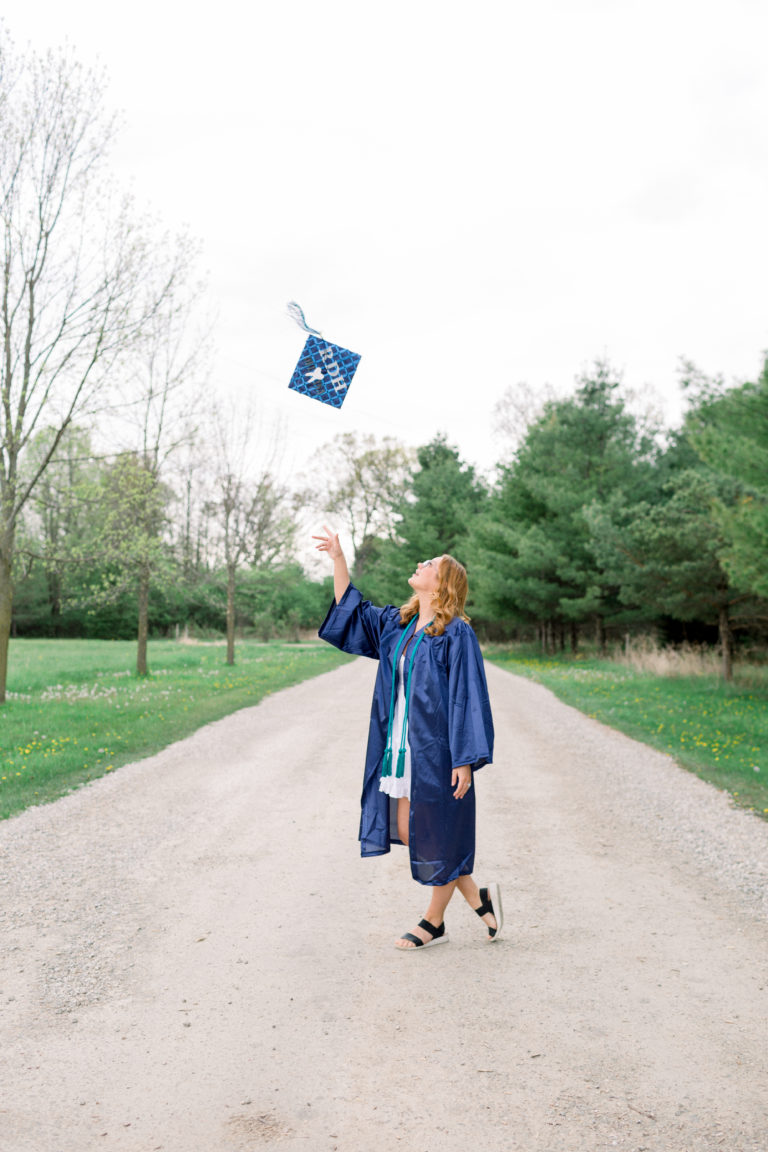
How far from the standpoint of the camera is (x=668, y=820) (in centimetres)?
705

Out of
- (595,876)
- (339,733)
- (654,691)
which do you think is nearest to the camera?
(595,876)

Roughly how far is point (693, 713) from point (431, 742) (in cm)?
1123

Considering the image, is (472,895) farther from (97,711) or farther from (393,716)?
(97,711)

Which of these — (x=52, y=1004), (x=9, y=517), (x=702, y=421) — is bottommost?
(x=52, y=1004)

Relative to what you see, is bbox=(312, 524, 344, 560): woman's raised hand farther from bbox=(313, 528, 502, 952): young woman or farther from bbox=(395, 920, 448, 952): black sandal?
bbox=(395, 920, 448, 952): black sandal

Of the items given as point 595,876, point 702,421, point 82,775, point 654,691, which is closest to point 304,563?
point 654,691

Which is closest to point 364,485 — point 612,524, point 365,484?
point 365,484

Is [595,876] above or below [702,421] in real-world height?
below

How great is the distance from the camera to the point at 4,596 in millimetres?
13805

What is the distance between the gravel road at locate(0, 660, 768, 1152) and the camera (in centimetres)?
271

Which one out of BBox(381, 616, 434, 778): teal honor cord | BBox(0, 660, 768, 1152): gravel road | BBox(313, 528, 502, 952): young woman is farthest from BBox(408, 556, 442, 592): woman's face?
BBox(0, 660, 768, 1152): gravel road

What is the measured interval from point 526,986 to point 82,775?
6138 mm

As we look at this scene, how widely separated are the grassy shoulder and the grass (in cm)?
648

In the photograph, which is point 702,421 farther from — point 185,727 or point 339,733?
point 185,727
